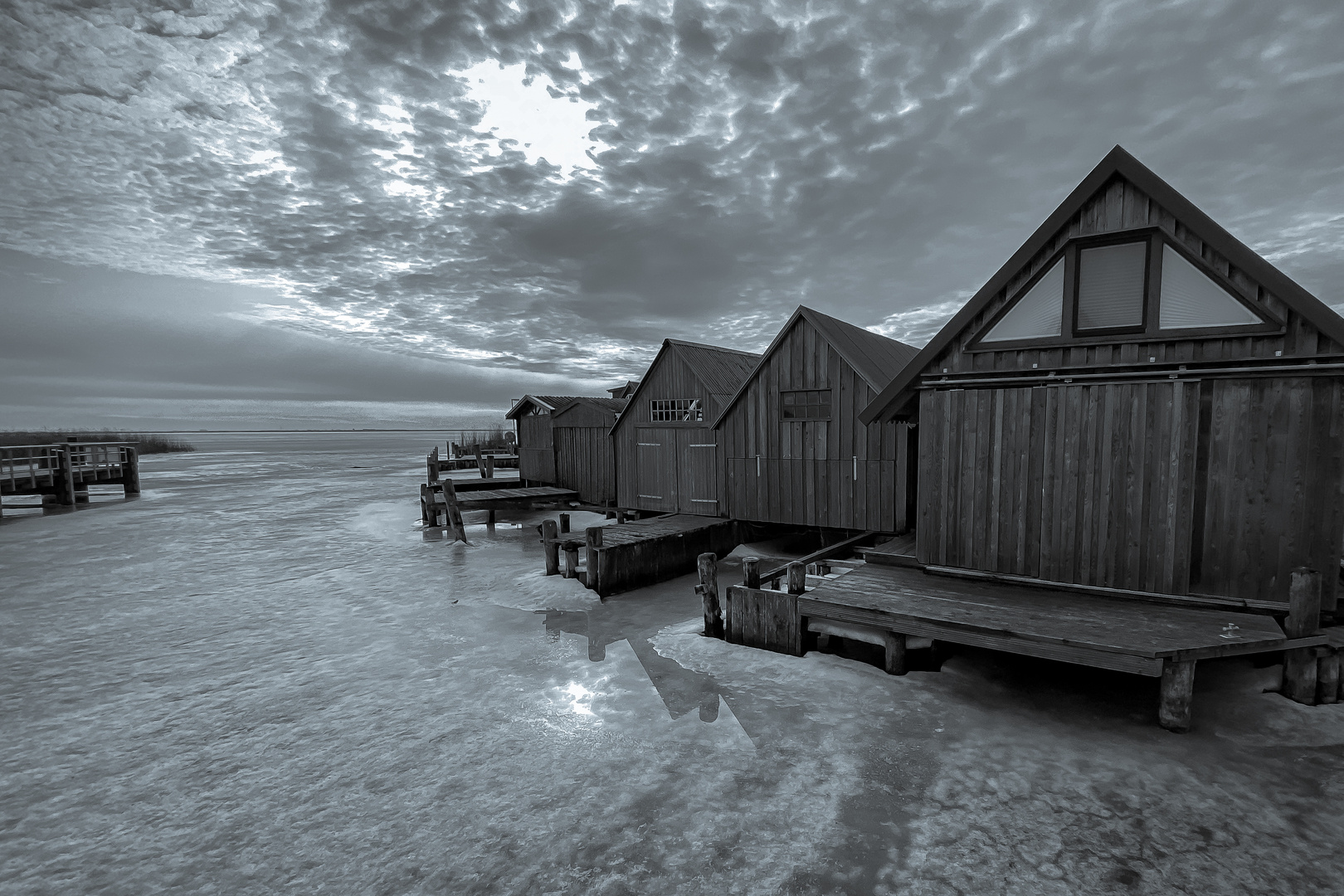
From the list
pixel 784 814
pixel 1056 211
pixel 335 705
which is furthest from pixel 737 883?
pixel 1056 211

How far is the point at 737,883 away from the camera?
14.7 ft

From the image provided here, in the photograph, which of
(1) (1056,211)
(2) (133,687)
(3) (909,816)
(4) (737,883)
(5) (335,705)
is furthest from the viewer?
(1) (1056,211)

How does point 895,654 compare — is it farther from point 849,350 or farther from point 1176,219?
point 849,350

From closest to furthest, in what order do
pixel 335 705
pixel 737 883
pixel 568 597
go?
pixel 737 883 → pixel 335 705 → pixel 568 597

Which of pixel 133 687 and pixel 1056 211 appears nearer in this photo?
pixel 133 687

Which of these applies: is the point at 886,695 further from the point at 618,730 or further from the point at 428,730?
the point at 428,730

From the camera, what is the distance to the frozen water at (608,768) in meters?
4.63

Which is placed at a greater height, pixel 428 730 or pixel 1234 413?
pixel 1234 413

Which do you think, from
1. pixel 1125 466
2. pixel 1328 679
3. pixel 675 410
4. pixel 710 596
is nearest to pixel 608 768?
pixel 710 596

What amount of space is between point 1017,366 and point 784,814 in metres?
7.61

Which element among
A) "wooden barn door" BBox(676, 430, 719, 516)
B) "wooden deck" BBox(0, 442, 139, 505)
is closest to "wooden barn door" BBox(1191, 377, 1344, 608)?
"wooden barn door" BBox(676, 430, 719, 516)

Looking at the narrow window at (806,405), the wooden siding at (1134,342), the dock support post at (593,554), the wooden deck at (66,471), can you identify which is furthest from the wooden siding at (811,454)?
the wooden deck at (66,471)

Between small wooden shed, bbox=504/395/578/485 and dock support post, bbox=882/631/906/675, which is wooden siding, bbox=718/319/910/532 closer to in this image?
dock support post, bbox=882/631/906/675

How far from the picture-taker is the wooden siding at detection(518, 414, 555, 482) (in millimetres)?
28375
